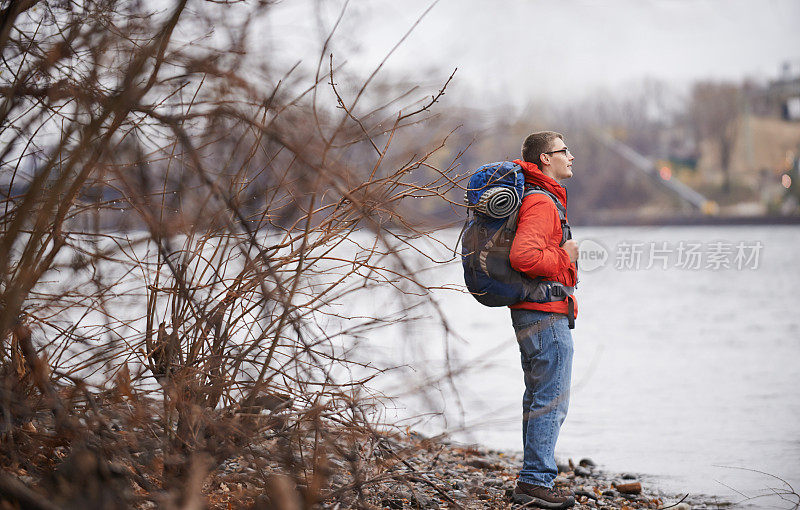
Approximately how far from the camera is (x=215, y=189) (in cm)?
241

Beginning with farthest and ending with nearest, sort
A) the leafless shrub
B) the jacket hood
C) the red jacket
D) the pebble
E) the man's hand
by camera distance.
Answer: the pebble < the jacket hood < the man's hand < the red jacket < the leafless shrub

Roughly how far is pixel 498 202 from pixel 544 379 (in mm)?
913

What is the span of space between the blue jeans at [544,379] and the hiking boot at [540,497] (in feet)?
0.10

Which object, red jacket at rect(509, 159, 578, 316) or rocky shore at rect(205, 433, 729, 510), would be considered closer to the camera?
rocky shore at rect(205, 433, 729, 510)

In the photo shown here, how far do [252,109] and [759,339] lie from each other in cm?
1535

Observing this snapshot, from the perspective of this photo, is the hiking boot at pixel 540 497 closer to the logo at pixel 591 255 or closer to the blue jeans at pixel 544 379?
the blue jeans at pixel 544 379

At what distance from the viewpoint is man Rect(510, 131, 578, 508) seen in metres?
3.95

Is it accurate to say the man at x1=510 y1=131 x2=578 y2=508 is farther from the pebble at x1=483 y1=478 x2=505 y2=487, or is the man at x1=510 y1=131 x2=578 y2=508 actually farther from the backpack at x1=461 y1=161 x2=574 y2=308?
the pebble at x1=483 y1=478 x2=505 y2=487

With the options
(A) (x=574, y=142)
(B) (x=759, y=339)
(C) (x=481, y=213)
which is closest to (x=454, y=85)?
(C) (x=481, y=213)

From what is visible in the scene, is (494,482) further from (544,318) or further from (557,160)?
(557,160)

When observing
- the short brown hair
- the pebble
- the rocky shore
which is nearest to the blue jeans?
the rocky shore

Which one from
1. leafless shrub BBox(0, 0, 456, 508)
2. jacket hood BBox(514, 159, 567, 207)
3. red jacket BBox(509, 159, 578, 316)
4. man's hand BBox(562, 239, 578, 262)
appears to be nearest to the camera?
leafless shrub BBox(0, 0, 456, 508)

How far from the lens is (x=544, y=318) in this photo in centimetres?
408

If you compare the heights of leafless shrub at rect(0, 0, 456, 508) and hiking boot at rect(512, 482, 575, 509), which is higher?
leafless shrub at rect(0, 0, 456, 508)
